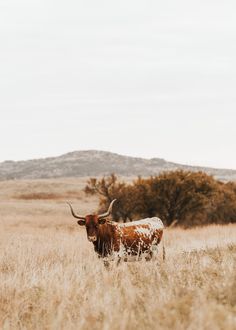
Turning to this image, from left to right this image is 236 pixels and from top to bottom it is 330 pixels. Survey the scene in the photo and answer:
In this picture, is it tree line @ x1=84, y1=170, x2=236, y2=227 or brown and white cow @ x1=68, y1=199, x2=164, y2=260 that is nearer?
brown and white cow @ x1=68, y1=199, x2=164, y2=260

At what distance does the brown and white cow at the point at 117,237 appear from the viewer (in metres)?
10.4

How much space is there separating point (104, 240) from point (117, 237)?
0.84 ft

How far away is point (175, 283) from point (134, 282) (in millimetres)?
612

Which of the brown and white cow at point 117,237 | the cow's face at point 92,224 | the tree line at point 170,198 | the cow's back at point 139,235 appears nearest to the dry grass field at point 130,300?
the cow's face at point 92,224

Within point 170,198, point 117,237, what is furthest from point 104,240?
point 170,198

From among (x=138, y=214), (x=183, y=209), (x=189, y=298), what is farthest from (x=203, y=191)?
(x=189, y=298)

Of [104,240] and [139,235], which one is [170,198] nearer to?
[139,235]

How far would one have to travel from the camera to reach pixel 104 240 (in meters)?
10.7

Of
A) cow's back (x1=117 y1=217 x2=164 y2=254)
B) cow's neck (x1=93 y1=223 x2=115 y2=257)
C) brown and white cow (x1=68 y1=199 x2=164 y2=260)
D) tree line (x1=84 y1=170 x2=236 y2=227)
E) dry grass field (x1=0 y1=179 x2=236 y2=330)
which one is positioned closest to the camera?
dry grass field (x1=0 y1=179 x2=236 y2=330)

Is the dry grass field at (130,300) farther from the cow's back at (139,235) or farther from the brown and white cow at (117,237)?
the cow's back at (139,235)

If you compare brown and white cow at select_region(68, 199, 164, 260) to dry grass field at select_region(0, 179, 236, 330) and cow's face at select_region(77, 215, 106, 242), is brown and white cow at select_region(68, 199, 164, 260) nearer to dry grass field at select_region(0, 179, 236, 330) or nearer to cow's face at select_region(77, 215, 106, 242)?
cow's face at select_region(77, 215, 106, 242)

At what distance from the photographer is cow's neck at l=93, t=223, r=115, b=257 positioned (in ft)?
34.8

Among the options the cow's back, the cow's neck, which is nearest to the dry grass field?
the cow's neck

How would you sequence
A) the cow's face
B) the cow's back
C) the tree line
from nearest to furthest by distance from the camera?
1. the cow's face
2. the cow's back
3. the tree line
